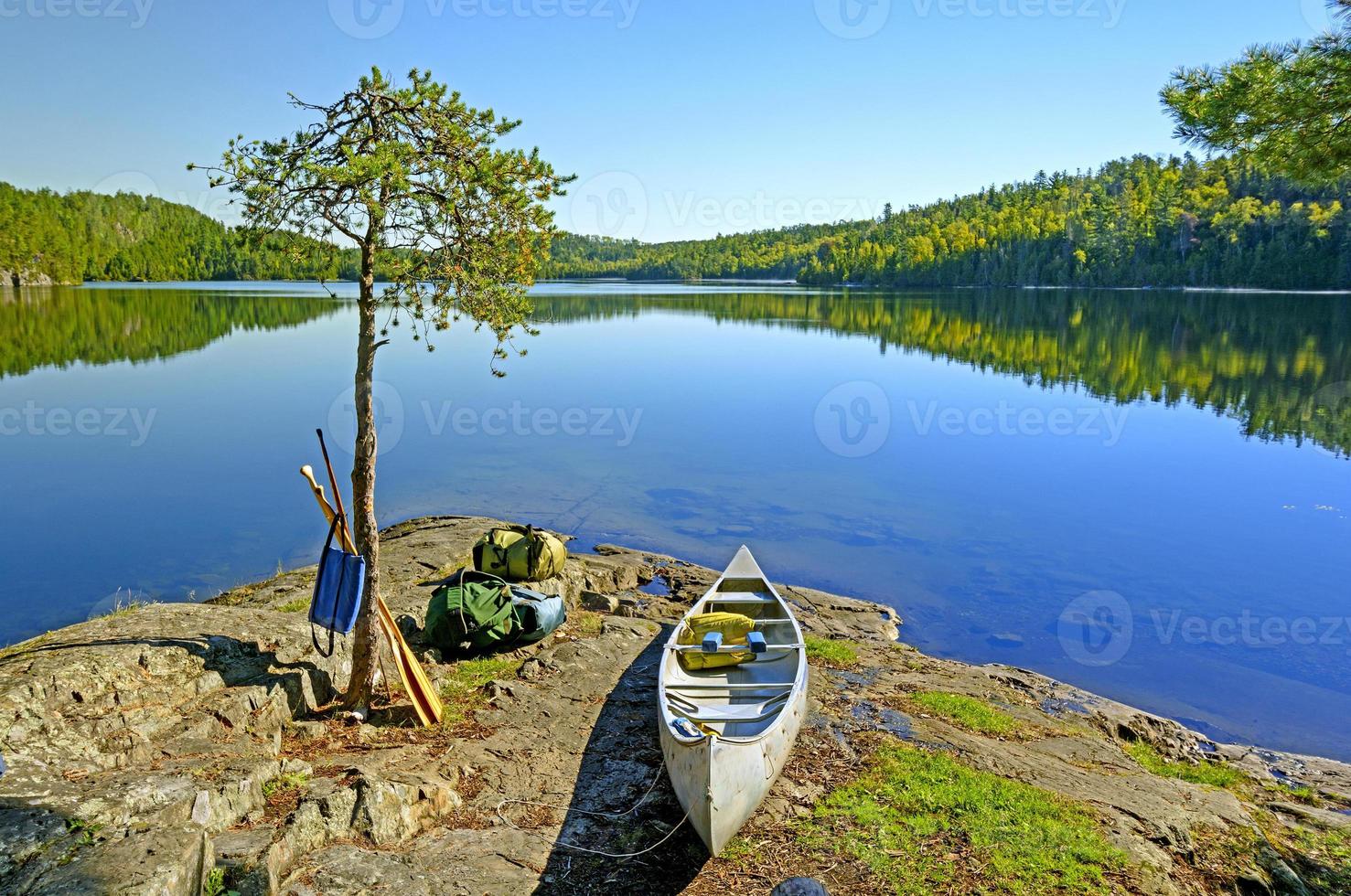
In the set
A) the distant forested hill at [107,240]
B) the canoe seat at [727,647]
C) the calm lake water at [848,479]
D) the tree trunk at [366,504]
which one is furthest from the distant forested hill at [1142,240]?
the distant forested hill at [107,240]

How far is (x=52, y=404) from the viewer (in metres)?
33.0

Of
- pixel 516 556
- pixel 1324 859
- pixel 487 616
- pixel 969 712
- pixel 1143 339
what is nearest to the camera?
pixel 1324 859

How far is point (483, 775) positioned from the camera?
7895 mm

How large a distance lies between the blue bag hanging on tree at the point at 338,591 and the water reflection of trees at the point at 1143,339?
31.3 meters

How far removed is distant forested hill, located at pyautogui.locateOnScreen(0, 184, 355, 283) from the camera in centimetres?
12450

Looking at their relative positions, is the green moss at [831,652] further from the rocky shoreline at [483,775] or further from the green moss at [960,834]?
the green moss at [960,834]

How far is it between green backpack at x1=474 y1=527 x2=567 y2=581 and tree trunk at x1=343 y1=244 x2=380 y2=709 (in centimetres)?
382

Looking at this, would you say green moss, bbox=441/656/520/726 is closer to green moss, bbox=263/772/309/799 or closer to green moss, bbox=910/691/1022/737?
green moss, bbox=263/772/309/799

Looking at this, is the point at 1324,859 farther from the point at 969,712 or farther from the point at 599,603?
the point at 599,603

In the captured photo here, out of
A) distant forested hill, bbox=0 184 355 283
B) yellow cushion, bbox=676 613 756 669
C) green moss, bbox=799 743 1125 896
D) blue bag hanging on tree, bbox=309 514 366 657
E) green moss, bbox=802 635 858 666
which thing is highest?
distant forested hill, bbox=0 184 355 283

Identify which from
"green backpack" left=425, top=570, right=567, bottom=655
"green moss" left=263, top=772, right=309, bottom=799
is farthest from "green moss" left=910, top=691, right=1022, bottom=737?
"green moss" left=263, top=772, right=309, bottom=799

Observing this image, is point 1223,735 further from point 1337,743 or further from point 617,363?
point 617,363

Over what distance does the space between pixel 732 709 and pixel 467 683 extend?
3348mm

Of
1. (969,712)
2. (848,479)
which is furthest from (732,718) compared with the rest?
(848,479)
